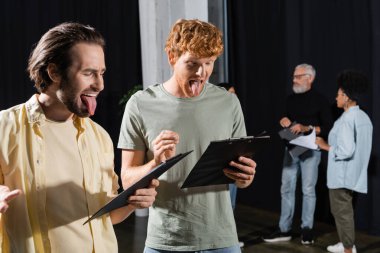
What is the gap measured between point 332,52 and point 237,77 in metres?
1.43

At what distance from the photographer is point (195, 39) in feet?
5.89

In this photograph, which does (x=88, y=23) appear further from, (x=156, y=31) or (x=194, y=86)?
(x=194, y=86)

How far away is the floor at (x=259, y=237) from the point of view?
15.6ft

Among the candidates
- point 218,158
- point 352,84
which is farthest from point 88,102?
point 352,84

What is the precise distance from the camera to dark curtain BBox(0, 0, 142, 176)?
5832mm

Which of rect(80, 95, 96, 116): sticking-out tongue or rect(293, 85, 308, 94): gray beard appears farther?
rect(293, 85, 308, 94): gray beard

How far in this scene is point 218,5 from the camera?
6.53 meters

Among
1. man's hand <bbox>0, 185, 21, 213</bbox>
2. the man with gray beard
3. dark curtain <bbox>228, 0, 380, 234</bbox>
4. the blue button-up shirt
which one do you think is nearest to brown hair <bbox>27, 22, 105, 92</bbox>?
man's hand <bbox>0, 185, 21, 213</bbox>

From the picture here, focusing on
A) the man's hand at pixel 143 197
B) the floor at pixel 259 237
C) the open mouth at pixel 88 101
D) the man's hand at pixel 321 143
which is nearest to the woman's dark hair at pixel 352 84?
the man's hand at pixel 321 143

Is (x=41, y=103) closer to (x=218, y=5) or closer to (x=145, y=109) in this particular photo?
(x=145, y=109)

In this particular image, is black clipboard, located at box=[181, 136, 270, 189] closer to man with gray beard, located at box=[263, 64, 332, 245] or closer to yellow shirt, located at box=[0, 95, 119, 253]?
yellow shirt, located at box=[0, 95, 119, 253]

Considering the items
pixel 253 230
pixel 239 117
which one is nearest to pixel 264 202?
pixel 253 230

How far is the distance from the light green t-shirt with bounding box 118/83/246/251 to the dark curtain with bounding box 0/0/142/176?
4181 mm

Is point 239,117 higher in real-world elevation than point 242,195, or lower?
higher
